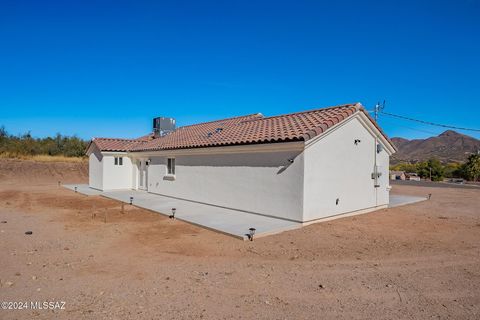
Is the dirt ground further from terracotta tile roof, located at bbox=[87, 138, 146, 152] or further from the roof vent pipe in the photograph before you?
the roof vent pipe

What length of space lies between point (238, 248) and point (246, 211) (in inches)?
167

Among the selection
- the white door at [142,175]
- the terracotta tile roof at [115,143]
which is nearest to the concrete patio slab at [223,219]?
the white door at [142,175]

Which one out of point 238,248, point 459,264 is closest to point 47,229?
point 238,248

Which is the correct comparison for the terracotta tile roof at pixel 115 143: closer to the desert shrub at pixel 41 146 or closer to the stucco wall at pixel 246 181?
the stucco wall at pixel 246 181

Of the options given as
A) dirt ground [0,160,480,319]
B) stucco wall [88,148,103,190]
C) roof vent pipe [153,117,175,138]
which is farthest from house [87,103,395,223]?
roof vent pipe [153,117,175,138]

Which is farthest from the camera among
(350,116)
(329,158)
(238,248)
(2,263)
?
(350,116)

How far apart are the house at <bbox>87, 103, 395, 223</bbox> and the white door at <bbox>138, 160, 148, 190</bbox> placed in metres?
3.73

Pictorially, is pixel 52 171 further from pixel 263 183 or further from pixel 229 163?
pixel 263 183

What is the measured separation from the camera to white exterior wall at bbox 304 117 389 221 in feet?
31.2

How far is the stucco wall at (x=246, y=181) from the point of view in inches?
377

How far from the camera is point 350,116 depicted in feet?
35.5

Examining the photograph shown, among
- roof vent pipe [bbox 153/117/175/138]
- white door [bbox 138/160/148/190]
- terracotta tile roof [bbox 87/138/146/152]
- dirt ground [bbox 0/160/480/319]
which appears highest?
roof vent pipe [bbox 153/117/175/138]

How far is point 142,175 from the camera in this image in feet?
64.1

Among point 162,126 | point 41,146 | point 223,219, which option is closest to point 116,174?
point 162,126
